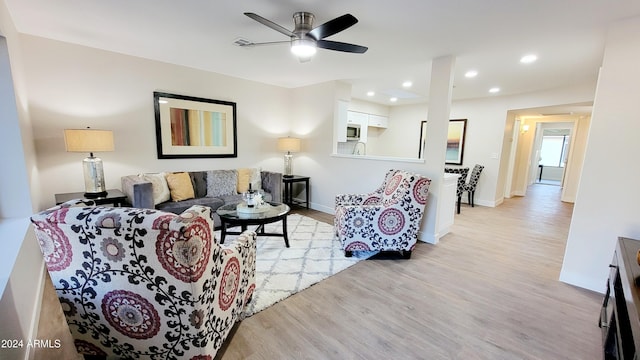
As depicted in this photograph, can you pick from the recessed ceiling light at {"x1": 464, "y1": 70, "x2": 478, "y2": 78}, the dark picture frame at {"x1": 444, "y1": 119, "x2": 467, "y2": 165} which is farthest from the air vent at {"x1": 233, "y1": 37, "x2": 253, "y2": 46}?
the dark picture frame at {"x1": 444, "y1": 119, "x2": 467, "y2": 165}

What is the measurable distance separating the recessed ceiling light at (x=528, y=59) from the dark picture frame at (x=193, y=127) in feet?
13.7

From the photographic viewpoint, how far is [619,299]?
1534 millimetres

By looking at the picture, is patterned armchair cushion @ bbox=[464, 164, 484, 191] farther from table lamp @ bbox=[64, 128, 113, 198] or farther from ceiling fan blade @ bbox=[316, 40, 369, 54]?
table lamp @ bbox=[64, 128, 113, 198]

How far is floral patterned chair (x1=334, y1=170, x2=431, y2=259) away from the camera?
2.98 metres

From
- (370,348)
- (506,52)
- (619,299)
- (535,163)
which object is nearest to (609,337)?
(619,299)

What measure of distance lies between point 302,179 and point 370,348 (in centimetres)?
356

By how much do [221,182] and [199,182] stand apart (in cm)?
32

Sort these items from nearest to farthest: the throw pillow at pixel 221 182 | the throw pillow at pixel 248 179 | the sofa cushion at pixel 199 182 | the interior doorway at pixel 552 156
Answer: the sofa cushion at pixel 199 182, the throw pillow at pixel 221 182, the throw pillow at pixel 248 179, the interior doorway at pixel 552 156

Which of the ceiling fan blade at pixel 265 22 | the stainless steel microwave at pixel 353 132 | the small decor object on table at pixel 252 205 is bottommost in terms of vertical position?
the small decor object on table at pixel 252 205

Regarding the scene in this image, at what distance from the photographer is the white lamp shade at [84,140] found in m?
2.75

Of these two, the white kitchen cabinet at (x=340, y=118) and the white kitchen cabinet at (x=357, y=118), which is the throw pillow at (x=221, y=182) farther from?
the white kitchen cabinet at (x=357, y=118)

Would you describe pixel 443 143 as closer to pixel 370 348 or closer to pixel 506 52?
pixel 506 52

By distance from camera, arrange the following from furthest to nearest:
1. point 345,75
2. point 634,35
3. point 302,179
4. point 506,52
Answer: point 302,179 → point 345,75 → point 506,52 → point 634,35

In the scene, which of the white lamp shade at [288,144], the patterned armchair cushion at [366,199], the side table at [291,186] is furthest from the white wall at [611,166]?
the white lamp shade at [288,144]
